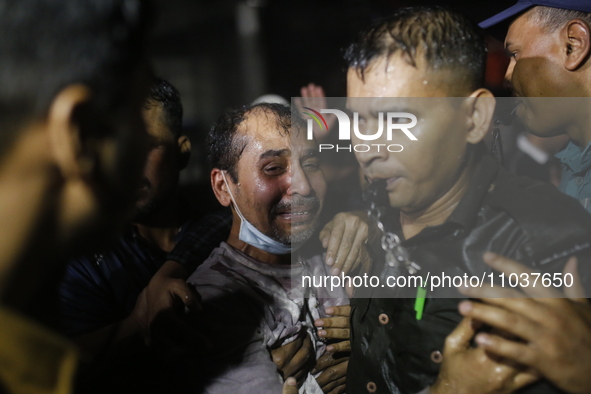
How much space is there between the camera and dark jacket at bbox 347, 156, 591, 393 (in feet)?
4.97

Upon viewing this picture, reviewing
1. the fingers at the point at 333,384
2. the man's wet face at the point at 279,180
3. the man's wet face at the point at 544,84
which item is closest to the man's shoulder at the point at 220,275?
the man's wet face at the point at 279,180

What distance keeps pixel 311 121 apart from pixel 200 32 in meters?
3.25

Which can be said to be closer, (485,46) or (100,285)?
(485,46)

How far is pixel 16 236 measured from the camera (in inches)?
42.7

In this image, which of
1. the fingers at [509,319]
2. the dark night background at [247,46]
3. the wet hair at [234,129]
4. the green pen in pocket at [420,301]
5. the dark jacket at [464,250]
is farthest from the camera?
the dark night background at [247,46]

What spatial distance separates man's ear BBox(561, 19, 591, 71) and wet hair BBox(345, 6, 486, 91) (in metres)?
0.41

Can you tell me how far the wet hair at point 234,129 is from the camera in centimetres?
186

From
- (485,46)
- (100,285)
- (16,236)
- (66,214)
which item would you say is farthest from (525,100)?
(100,285)

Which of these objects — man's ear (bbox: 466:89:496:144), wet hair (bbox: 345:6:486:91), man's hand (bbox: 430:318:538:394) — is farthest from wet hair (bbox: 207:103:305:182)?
man's hand (bbox: 430:318:538:394)

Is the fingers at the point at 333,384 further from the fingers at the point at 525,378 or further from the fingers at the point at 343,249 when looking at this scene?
the fingers at the point at 525,378

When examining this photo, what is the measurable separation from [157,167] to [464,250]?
4.37 feet

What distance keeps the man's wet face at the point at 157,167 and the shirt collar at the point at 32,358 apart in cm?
91

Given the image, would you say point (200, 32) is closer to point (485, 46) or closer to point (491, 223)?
point (485, 46)

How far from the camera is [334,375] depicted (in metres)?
1.82
